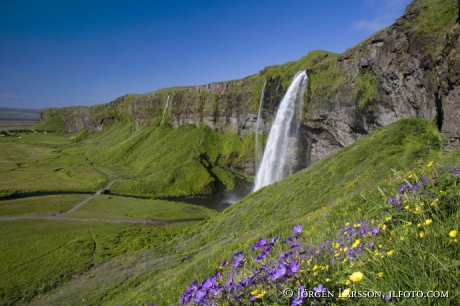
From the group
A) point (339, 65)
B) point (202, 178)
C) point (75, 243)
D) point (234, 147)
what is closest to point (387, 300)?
point (75, 243)

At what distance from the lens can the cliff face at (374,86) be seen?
20703 mm

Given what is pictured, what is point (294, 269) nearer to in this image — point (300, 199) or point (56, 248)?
point (300, 199)

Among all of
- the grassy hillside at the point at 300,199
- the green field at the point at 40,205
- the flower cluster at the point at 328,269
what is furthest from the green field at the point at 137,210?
the flower cluster at the point at 328,269

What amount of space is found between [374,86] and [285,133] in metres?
19.1

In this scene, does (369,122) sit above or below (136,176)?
above

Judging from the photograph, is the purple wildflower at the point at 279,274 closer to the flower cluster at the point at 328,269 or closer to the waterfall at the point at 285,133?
the flower cluster at the point at 328,269

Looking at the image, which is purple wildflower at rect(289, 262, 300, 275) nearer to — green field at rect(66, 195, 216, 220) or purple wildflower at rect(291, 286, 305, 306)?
purple wildflower at rect(291, 286, 305, 306)

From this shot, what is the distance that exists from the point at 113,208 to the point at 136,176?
2352 centimetres

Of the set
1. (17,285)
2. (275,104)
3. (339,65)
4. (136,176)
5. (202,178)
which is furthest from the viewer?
(136,176)

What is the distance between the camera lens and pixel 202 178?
68375mm

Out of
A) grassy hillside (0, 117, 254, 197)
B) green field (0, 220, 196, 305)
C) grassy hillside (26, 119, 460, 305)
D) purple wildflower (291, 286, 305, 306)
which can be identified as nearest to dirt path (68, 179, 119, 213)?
grassy hillside (0, 117, 254, 197)

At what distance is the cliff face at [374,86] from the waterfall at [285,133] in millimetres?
1656

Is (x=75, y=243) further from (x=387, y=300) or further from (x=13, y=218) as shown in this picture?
(x=387, y=300)

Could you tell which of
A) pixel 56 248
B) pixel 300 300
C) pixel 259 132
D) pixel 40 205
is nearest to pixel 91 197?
pixel 40 205
